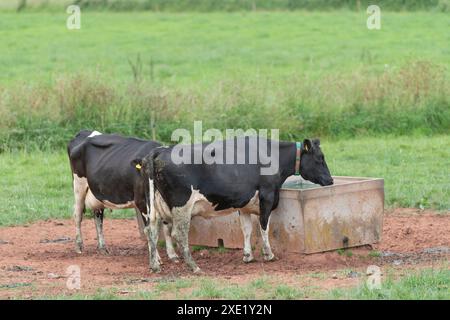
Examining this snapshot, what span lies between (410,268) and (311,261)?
115cm

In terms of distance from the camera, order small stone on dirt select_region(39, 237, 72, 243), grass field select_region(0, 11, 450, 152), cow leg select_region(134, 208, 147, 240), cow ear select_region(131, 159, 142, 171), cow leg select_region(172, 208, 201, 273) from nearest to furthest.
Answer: cow leg select_region(172, 208, 201, 273) → cow ear select_region(131, 159, 142, 171) → cow leg select_region(134, 208, 147, 240) → small stone on dirt select_region(39, 237, 72, 243) → grass field select_region(0, 11, 450, 152)

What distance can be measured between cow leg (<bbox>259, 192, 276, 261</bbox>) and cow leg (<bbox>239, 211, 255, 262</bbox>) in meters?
0.17

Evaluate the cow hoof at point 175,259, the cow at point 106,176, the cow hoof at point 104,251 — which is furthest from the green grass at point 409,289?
the cow hoof at point 104,251

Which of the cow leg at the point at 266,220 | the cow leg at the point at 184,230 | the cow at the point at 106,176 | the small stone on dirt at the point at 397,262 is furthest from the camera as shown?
the cow at the point at 106,176

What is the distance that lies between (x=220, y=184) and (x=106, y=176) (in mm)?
1589

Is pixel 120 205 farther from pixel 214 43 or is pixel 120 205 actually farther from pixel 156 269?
pixel 214 43

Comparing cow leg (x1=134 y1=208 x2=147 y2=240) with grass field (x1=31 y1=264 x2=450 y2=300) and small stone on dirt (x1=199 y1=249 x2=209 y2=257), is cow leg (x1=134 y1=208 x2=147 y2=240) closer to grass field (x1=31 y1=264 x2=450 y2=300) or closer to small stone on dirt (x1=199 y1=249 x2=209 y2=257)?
small stone on dirt (x1=199 y1=249 x2=209 y2=257)

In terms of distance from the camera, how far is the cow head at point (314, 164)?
37.7 feet

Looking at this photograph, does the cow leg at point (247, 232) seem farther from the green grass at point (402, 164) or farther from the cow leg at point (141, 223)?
the green grass at point (402, 164)

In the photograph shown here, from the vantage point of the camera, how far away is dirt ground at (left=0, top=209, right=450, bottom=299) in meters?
10.2

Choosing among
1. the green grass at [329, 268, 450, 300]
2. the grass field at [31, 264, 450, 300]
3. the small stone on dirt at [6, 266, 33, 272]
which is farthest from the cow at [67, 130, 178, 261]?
the green grass at [329, 268, 450, 300]

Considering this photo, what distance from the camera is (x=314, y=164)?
1151cm

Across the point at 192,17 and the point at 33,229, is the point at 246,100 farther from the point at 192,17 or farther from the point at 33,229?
the point at 192,17

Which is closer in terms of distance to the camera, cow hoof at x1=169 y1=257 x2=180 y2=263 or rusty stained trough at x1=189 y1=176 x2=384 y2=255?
rusty stained trough at x1=189 y1=176 x2=384 y2=255
